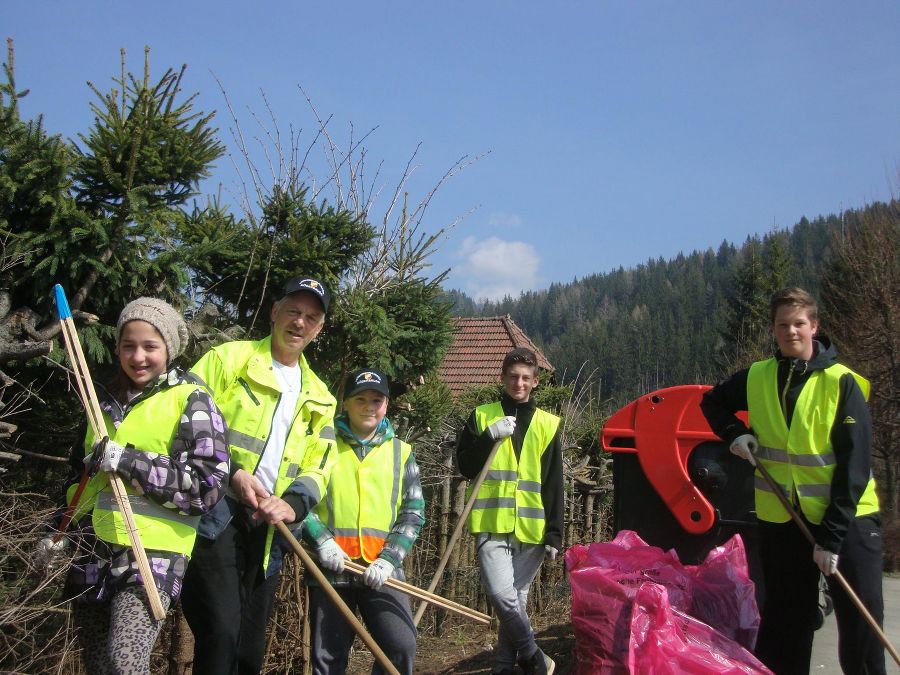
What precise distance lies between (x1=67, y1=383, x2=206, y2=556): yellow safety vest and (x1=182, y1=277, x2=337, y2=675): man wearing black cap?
0.24 meters

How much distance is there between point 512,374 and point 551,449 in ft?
1.55

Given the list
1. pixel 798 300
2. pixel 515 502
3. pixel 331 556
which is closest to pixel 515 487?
pixel 515 502

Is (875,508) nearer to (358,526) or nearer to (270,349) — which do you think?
(358,526)

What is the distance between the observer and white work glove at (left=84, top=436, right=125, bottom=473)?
2381 mm

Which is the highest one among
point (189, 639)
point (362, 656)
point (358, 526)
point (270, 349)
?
point (270, 349)

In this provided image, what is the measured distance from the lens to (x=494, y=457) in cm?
433

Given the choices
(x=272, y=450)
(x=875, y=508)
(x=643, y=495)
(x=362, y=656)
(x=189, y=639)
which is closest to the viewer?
(x=272, y=450)

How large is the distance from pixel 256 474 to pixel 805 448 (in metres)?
2.25

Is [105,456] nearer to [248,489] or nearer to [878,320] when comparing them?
[248,489]

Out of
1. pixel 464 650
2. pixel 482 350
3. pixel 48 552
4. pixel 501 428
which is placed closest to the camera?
pixel 48 552

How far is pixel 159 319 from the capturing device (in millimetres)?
2654

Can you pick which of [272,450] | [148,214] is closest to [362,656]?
[272,450]

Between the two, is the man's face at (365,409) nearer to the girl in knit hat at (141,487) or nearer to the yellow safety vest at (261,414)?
the yellow safety vest at (261,414)

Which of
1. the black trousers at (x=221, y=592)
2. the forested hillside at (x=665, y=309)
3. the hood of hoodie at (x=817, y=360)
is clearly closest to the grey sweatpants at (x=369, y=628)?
the black trousers at (x=221, y=592)
